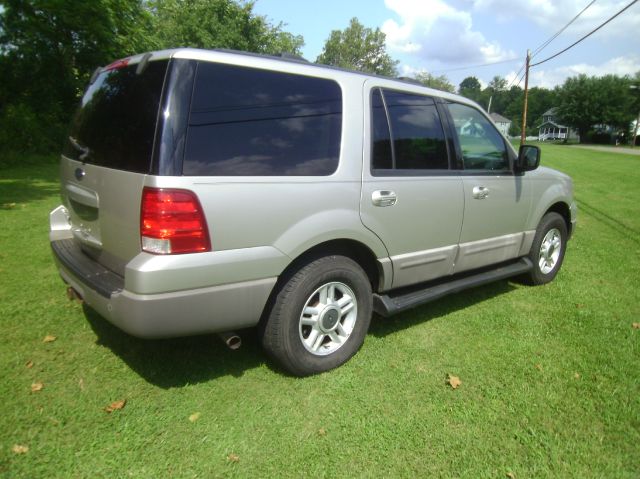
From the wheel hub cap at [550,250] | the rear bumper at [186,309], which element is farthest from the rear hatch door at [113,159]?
the wheel hub cap at [550,250]

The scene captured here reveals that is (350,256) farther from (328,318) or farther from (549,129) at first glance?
(549,129)

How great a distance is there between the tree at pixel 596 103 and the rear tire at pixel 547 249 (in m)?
70.2

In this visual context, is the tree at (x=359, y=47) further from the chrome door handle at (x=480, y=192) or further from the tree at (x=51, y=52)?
the chrome door handle at (x=480, y=192)

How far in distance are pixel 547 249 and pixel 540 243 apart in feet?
1.02

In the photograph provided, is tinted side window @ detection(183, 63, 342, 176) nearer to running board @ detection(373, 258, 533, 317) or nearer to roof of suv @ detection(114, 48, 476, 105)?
roof of suv @ detection(114, 48, 476, 105)

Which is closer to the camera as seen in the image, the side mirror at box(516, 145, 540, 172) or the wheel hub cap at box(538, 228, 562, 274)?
the side mirror at box(516, 145, 540, 172)

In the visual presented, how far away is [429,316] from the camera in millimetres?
4066

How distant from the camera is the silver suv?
2.32 metres

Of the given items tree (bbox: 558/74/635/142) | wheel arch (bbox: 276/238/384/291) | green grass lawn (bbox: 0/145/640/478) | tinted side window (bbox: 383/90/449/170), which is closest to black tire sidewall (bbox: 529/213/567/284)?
green grass lawn (bbox: 0/145/640/478)

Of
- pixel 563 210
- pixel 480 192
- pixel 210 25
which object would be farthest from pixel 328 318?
pixel 210 25

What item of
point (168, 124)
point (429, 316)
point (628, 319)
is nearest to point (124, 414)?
point (168, 124)

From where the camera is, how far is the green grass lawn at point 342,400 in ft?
7.50

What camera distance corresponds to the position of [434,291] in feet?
11.9

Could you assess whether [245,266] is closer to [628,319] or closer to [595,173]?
[628,319]
